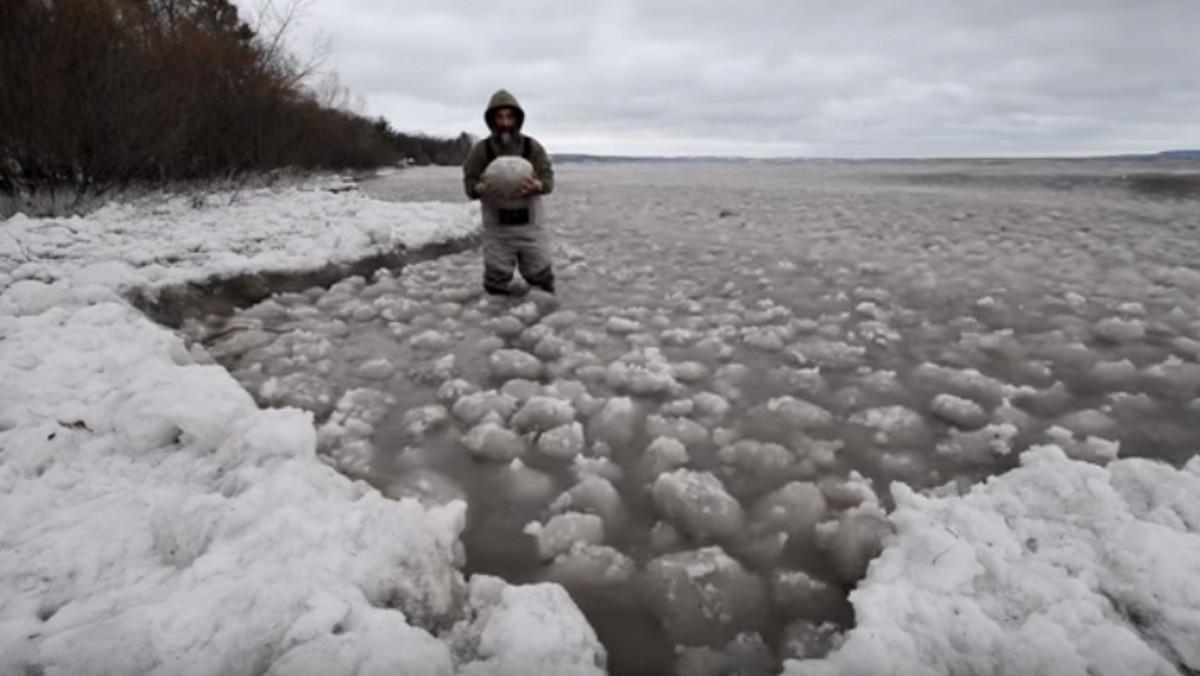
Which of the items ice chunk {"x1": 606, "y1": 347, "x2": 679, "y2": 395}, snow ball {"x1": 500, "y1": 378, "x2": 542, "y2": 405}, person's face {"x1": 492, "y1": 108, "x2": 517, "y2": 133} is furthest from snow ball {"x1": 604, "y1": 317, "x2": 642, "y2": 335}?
person's face {"x1": 492, "y1": 108, "x2": 517, "y2": 133}

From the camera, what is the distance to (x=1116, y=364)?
3529 millimetres

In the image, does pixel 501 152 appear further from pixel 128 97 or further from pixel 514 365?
pixel 128 97

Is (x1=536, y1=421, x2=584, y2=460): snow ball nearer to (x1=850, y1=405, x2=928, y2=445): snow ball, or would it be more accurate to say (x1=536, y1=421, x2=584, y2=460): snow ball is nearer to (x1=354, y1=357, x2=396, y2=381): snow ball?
(x1=354, y1=357, x2=396, y2=381): snow ball

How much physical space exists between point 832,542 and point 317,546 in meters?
1.78

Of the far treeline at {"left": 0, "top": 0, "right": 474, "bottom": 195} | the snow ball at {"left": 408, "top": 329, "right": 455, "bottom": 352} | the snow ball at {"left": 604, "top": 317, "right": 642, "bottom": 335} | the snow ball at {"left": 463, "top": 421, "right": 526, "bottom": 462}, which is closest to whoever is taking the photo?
the snow ball at {"left": 463, "top": 421, "right": 526, "bottom": 462}

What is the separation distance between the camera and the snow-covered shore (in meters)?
1.50

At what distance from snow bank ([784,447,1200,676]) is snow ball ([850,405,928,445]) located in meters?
0.57

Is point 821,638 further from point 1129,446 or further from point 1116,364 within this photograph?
point 1116,364

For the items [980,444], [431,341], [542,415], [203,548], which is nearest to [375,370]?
[431,341]

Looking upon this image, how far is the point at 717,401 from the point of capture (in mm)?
3209

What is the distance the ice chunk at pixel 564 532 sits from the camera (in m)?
2.13

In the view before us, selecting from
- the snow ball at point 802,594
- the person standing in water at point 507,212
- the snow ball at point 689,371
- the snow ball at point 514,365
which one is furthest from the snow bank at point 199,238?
the snow ball at point 802,594

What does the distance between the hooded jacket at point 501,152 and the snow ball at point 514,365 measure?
2168 millimetres

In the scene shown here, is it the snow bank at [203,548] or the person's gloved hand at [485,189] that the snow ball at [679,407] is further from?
the person's gloved hand at [485,189]
